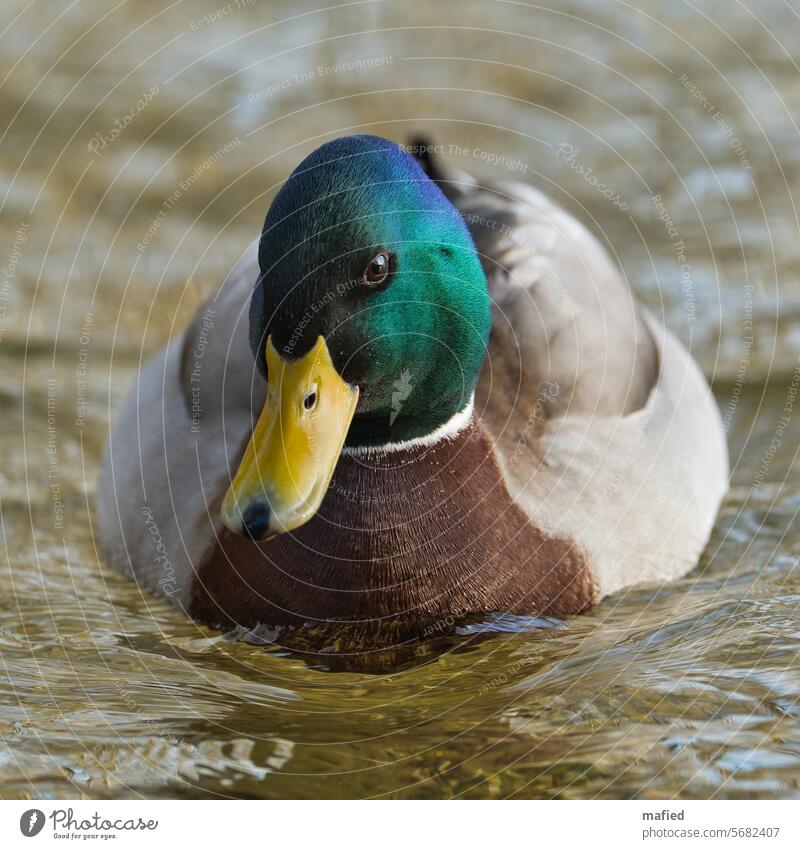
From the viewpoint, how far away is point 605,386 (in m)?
4.96

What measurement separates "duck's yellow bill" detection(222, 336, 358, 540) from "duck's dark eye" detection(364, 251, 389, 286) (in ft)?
0.65

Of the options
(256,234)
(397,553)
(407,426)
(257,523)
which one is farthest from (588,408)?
(256,234)

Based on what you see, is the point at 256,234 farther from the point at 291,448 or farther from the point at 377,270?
the point at 291,448

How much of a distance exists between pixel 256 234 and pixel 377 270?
12.3ft

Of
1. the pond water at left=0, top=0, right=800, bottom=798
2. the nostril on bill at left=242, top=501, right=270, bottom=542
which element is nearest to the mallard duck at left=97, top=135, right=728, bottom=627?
the nostril on bill at left=242, top=501, right=270, bottom=542

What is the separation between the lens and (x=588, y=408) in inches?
192

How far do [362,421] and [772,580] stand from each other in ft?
5.25

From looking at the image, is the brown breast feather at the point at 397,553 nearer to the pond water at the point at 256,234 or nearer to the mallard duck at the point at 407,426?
the mallard duck at the point at 407,426

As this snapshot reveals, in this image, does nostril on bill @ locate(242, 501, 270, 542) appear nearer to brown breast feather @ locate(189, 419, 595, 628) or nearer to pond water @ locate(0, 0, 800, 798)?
brown breast feather @ locate(189, 419, 595, 628)

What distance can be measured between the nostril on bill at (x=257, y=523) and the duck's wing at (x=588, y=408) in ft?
3.40

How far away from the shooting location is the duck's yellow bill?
11.5 feet

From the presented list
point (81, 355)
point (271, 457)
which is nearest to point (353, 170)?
point (271, 457)

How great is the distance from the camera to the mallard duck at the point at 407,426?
3.59m

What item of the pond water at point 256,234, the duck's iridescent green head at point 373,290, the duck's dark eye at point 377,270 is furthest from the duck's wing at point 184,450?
the duck's dark eye at point 377,270
